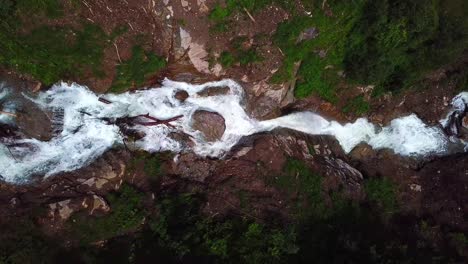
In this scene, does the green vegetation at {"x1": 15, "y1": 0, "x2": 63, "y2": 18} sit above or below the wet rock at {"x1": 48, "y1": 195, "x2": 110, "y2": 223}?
above

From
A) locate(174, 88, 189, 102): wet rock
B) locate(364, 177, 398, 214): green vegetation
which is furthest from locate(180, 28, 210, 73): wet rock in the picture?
locate(364, 177, 398, 214): green vegetation

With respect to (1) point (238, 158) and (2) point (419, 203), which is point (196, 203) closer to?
Result: (1) point (238, 158)

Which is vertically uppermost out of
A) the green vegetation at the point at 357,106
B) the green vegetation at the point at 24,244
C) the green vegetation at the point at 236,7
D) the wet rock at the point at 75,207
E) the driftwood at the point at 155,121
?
the green vegetation at the point at 236,7

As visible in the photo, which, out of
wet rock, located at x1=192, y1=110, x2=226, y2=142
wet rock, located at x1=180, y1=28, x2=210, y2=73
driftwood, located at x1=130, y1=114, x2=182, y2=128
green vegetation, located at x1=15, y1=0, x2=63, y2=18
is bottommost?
wet rock, located at x1=192, y1=110, x2=226, y2=142

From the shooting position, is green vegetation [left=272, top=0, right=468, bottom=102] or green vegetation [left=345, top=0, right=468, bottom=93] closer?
green vegetation [left=345, top=0, right=468, bottom=93]

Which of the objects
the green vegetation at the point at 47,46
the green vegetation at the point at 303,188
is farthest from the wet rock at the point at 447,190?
the green vegetation at the point at 47,46

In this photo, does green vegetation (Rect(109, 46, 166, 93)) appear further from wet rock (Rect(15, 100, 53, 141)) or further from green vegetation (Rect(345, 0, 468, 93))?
green vegetation (Rect(345, 0, 468, 93))

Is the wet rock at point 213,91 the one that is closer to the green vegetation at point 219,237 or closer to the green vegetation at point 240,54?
the green vegetation at point 240,54
